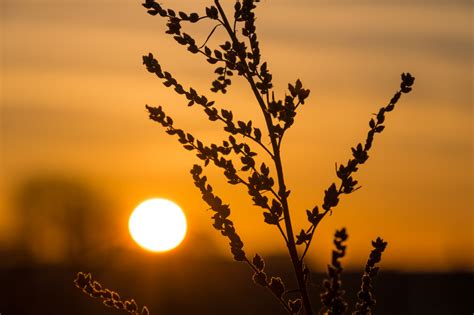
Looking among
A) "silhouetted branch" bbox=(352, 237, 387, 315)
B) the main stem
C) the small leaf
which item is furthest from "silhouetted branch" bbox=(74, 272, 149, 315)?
"silhouetted branch" bbox=(352, 237, 387, 315)

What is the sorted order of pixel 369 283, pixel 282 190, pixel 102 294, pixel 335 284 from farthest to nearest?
pixel 102 294 → pixel 369 283 → pixel 282 190 → pixel 335 284

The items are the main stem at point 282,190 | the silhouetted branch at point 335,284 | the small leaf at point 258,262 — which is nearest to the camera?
the silhouetted branch at point 335,284

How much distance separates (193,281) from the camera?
44.2 meters

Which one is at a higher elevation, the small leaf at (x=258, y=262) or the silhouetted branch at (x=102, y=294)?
the small leaf at (x=258, y=262)

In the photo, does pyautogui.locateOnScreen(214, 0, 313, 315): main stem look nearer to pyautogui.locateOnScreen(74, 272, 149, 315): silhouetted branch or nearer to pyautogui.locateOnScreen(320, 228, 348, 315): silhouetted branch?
pyautogui.locateOnScreen(320, 228, 348, 315): silhouetted branch

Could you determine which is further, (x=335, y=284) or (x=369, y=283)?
(x=369, y=283)

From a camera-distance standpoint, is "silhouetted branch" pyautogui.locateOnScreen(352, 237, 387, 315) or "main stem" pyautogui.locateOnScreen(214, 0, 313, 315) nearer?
"main stem" pyautogui.locateOnScreen(214, 0, 313, 315)

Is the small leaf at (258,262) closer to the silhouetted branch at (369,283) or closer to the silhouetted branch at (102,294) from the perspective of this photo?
the silhouetted branch at (369,283)

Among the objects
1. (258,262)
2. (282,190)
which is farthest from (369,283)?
(282,190)

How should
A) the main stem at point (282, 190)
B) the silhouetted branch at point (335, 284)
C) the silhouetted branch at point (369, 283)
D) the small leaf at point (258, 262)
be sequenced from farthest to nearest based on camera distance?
the small leaf at point (258, 262)
the silhouetted branch at point (369, 283)
the main stem at point (282, 190)
the silhouetted branch at point (335, 284)

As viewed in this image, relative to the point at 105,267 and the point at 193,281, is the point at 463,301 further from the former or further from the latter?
the point at 105,267

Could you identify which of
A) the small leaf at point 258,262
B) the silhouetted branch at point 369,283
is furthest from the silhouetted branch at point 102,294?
the silhouetted branch at point 369,283

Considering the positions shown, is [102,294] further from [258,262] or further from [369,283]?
[369,283]

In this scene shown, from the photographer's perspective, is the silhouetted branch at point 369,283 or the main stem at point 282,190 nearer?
the main stem at point 282,190
